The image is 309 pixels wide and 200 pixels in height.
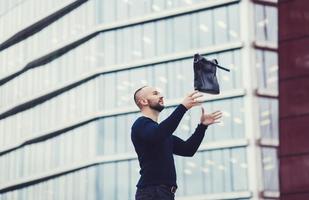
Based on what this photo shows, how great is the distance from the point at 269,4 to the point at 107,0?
11529 millimetres

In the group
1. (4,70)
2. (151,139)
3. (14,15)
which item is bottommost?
(151,139)

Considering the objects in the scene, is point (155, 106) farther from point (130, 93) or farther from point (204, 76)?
point (130, 93)

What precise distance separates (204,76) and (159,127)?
601 mm

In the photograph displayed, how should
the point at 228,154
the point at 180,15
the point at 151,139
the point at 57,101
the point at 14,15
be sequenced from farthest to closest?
the point at 14,15, the point at 57,101, the point at 180,15, the point at 228,154, the point at 151,139

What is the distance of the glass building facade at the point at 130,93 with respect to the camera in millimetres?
44594

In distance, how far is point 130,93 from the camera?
48.9 metres

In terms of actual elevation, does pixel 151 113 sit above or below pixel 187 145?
above

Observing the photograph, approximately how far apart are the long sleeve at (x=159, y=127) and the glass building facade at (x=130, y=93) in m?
37.4

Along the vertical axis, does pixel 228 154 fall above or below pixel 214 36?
below

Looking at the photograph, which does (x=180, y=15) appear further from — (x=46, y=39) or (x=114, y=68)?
(x=46, y=39)

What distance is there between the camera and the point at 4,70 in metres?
62.8

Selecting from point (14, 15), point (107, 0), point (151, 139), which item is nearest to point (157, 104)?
point (151, 139)

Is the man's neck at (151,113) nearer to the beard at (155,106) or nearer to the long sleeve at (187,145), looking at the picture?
the beard at (155,106)

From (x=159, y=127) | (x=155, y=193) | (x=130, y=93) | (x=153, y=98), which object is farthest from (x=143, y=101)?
(x=130, y=93)
